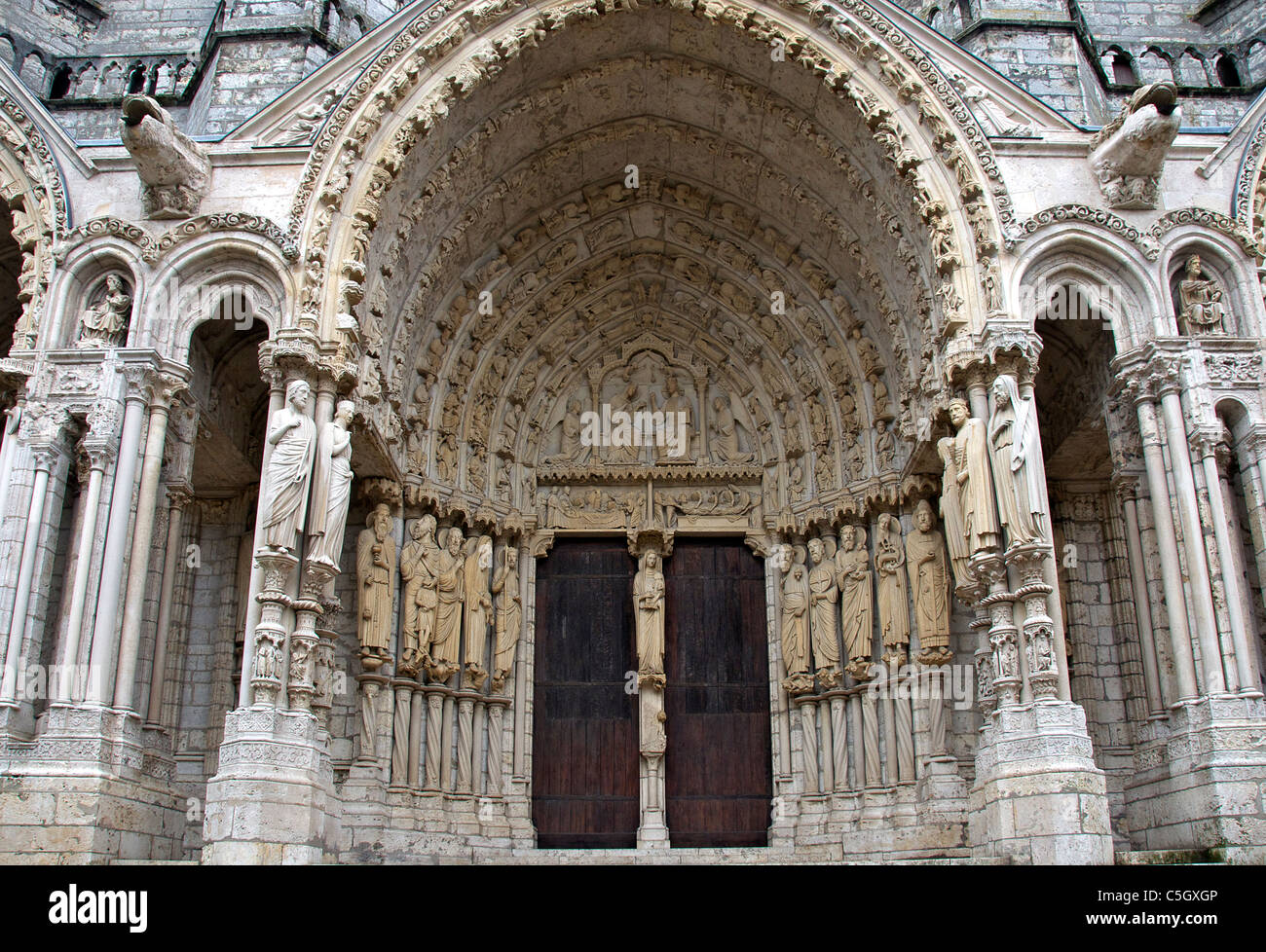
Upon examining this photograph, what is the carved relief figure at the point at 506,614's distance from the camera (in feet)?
34.7

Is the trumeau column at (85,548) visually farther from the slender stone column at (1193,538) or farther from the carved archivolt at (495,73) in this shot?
the slender stone column at (1193,538)

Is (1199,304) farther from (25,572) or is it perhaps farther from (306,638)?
(25,572)

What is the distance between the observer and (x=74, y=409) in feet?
28.0

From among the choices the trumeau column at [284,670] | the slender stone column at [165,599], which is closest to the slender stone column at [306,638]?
the trumeau column at [284,670]

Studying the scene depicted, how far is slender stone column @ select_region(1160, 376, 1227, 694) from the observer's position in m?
7.91

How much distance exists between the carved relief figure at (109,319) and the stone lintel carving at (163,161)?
704mm

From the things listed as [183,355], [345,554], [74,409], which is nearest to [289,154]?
[183,355]

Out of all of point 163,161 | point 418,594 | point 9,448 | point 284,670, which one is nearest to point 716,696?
point 418,594

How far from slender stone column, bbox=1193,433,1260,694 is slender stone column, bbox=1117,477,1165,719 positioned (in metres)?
0.87

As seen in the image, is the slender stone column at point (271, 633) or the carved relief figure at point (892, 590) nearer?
the slender stone column at point (271, 633)

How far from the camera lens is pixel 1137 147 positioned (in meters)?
8.95

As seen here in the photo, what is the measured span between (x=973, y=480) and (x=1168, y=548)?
151cm

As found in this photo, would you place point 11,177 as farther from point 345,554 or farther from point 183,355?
point 345,554
